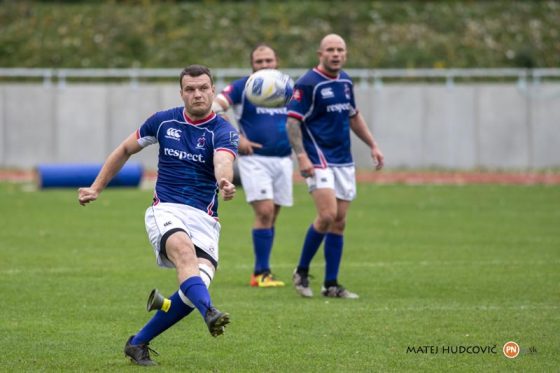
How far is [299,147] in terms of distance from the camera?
36.8ft

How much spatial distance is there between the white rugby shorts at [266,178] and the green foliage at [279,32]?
78.8ft

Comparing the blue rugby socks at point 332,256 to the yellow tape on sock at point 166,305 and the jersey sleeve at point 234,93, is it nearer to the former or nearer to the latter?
the jersey sleeve at point 234,93

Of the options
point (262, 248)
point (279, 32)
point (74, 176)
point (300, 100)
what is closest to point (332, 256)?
point (262, 248)

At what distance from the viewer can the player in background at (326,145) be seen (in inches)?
444

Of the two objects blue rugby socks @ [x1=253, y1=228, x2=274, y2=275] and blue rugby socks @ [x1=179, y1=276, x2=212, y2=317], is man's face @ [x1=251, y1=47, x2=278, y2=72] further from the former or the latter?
blue rugby socks @ [x1=179, y1=276, x2=212, y2=317]

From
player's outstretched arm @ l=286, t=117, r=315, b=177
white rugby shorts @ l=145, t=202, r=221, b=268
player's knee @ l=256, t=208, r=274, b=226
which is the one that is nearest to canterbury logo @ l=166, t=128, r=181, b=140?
white rugby shorts @ l=145, t=202, r=221, b=268

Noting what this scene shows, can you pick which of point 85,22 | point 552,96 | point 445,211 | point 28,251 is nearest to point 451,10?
point 552,96

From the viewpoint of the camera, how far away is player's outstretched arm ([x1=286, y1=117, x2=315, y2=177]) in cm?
1112

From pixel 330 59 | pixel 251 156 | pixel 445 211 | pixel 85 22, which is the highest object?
pixel 85 22

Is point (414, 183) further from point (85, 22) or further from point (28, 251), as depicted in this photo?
point (85, 22)

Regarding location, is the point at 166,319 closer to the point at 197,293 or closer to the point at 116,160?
the point at 197,293

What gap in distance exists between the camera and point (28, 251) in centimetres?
1444

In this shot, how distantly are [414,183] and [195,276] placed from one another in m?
20.0

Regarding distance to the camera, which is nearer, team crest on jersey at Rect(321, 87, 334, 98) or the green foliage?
A: team crest on jersey at Rect(321, 87, 334, 98)
